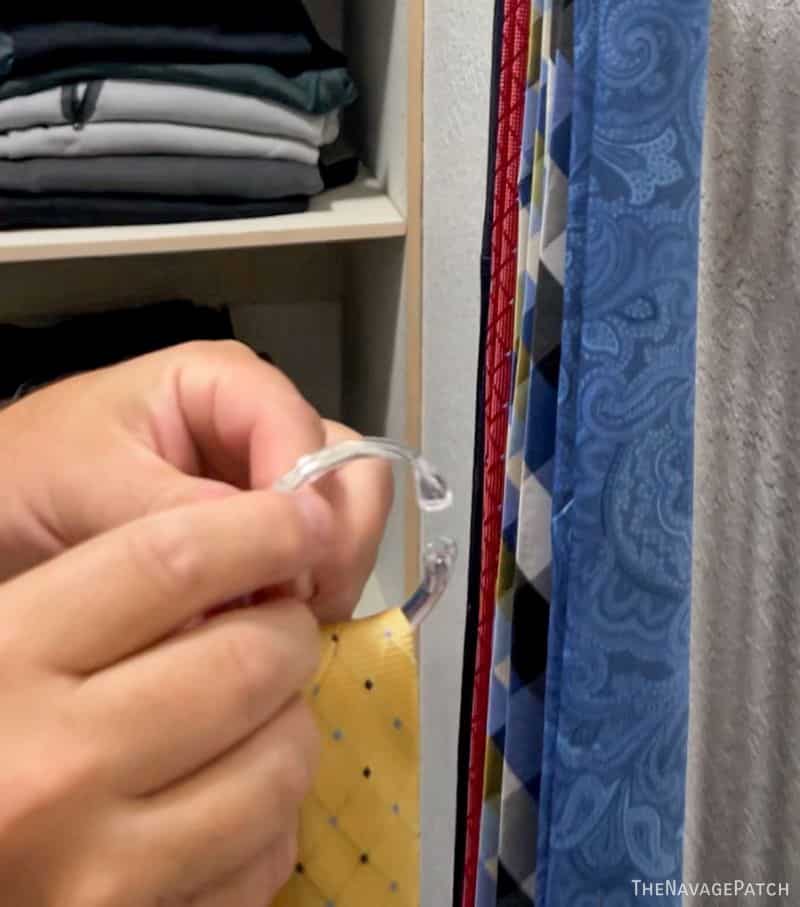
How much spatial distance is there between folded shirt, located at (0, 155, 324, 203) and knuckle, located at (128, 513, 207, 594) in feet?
2.34

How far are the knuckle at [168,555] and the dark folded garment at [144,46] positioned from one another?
29.5 inches

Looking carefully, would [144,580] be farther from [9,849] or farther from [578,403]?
[578,403]

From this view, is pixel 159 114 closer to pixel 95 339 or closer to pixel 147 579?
pixel 95 339

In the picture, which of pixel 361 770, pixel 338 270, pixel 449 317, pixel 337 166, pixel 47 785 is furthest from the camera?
pixel 338 270

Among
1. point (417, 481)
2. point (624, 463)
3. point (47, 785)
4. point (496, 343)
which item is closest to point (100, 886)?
point (47, 785)

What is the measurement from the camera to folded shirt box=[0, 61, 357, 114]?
92 centimetres

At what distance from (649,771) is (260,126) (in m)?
0.70

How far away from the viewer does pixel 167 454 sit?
417mm

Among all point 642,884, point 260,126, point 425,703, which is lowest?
point 425,703

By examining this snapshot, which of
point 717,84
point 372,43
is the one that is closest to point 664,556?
point 717,84

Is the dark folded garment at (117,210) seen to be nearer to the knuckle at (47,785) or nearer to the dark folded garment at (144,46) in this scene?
the dark folded garment at (144,46)

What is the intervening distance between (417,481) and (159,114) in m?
0.69

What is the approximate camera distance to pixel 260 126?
968mm

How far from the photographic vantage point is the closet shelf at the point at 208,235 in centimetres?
91
